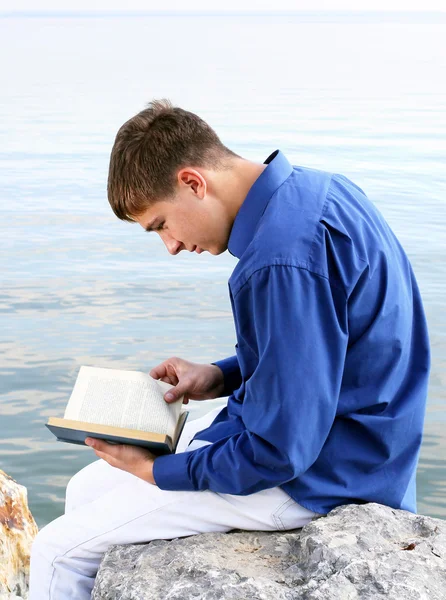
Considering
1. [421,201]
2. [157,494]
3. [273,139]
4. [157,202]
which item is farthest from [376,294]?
[273,139]

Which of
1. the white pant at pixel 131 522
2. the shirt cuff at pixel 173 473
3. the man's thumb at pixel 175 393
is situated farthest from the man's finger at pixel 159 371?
the shirt cuff at pixel 173 473

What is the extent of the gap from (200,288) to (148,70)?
32856mm

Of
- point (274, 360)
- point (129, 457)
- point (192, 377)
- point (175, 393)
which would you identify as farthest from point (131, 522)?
point (274, 360)

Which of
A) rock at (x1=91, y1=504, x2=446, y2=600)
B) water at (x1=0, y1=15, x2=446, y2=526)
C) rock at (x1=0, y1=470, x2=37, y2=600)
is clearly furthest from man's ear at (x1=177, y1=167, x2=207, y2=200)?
water at (x1=0, y1=15, x2=446, y2=526)

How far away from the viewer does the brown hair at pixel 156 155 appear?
2.67 meters

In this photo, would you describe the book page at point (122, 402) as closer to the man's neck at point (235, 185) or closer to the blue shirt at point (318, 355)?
the blue shirt at point (318, 355)

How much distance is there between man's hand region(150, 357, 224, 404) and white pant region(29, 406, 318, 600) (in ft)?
0.94

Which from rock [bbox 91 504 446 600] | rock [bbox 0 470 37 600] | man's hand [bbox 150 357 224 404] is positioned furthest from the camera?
rock [bbox 0 470 37 600]

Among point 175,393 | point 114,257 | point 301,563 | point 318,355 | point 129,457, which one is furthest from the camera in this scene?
point 114,257

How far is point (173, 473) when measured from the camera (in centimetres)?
269

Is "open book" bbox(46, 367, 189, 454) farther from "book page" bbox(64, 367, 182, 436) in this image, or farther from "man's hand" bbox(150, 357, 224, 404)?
"man's hand" bbox(150, 357, 224, 404)

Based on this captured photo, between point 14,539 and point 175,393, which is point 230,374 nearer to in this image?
point 175,393

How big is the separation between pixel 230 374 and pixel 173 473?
639mm

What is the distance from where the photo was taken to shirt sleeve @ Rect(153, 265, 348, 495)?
2426mm
